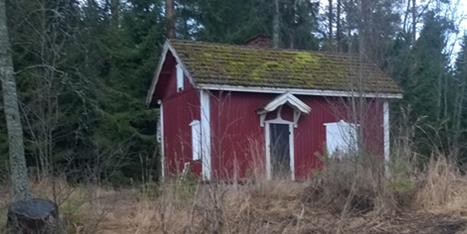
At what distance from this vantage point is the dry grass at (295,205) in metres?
7.51

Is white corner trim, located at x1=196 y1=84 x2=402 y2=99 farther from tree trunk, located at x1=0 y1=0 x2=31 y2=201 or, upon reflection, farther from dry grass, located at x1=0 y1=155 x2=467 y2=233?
tree trunk, located at x1=0 y1=0 x2=31 y2=201

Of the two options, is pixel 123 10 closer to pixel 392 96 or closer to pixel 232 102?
pixel 232 102

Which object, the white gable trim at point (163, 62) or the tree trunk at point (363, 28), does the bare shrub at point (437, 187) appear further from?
the white gable trim at point (163, 62)

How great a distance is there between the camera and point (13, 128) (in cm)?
895

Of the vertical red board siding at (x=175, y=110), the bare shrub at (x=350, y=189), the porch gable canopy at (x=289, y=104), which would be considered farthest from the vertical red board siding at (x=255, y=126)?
the bare shrub at (x=350, y=189)

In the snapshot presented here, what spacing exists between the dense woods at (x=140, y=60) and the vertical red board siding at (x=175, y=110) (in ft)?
3.61

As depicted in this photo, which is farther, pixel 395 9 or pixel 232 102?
pixel 395 9

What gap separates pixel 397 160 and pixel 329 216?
5.17ft

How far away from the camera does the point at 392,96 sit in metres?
18.9

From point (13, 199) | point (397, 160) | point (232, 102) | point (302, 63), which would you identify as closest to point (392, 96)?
point (302, 63)

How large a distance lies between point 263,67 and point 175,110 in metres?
3.07

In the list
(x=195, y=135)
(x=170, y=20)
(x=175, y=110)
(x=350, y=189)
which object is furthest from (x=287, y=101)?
(x=170, y=20)

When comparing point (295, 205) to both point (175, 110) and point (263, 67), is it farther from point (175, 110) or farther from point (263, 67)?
point (175, 110)

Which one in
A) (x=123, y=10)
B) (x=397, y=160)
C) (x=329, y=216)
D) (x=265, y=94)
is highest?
(x=123, y=10)
